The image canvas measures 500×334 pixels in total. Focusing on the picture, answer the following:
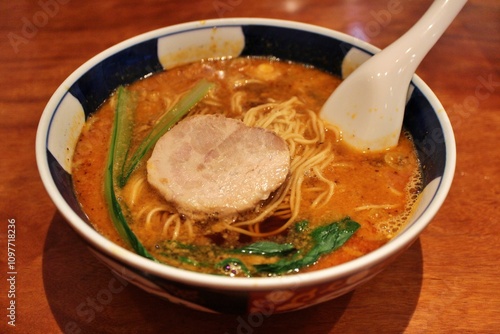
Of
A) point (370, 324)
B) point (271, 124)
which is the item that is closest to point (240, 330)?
point (370, 324)

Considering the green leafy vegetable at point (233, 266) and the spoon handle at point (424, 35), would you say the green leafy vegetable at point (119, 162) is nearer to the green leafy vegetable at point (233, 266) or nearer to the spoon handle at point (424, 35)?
the green leafy vegetable at point (233, 266)

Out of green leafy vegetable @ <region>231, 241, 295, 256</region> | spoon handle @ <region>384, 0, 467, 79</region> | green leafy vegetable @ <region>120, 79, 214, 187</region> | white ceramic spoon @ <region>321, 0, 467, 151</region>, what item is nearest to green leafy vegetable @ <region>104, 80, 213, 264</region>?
green leafy vegetable @ <region>120, 79, 214, 187</region>

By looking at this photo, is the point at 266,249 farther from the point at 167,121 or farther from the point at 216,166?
the point at 167,121

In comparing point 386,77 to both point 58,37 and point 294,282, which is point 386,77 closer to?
point 294,282

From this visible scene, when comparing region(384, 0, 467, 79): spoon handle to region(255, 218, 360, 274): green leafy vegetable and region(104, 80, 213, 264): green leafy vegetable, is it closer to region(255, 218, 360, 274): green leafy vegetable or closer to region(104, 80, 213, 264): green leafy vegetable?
region(255, 218, 360, 274): green leafy vegetable

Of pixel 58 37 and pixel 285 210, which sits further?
pixel 58 37
